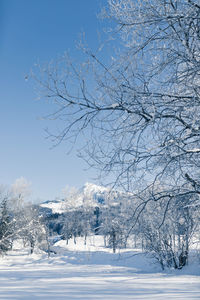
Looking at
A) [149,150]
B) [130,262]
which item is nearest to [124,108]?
[149,150]

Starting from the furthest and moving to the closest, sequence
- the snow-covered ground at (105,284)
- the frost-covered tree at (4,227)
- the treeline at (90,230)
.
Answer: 1. the frost-covered tree at (4,227)
2. the treeline at (90,230)
3. the snow-covered ground at (105,284)

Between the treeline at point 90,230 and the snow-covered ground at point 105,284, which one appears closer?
the snow-covered ground at point 105,284

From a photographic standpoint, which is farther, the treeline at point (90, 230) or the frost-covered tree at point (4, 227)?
the frost-covered tree at point (4, 227)

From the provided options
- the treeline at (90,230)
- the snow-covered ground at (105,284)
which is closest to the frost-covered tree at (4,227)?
the treeline at (90,230)

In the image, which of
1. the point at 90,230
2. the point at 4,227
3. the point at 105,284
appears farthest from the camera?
the point at 90,230

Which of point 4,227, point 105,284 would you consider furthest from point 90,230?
point 105,284

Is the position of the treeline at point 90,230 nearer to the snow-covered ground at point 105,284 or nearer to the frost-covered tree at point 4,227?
the frost-covered tree at point 4,227

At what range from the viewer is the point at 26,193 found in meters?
36.9

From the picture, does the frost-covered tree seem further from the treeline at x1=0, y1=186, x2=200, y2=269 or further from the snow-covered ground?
the snow-covered ground

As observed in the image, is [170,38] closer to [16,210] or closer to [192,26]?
[192,26]

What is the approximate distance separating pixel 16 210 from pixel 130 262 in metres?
20.5

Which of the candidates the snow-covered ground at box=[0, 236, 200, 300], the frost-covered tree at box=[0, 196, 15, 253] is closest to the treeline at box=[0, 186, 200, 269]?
the frost-covered tree at box=[0, 196, 15, 253]

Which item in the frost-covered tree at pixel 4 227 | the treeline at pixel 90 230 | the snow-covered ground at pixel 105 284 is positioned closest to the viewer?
the snow-covered ground at pixel 105 284

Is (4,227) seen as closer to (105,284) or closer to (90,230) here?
(90,230)
